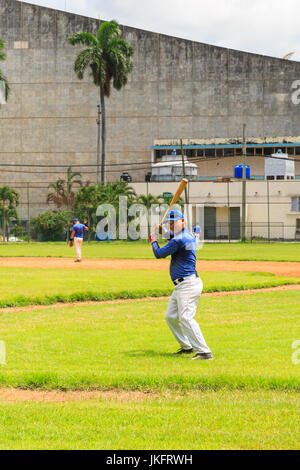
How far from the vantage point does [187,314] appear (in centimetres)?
1088

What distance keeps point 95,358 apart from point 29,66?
72886 mm

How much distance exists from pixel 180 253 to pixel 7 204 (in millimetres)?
64359

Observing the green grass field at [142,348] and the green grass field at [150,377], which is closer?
the green grass field at [150,377]

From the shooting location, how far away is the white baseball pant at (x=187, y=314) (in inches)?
427

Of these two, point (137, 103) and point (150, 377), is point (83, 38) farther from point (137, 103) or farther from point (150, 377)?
point (150, 377)

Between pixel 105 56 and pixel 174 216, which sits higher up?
pixel 105 56

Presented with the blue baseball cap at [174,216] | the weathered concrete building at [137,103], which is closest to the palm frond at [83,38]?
the weathered concrete building at [137,103]

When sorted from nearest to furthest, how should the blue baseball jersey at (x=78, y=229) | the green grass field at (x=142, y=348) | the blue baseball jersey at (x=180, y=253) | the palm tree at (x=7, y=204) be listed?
the green grass field at (x=142, y=348), the blue baseball jersey at (x=180, y=253), the blue baseball jersey at (x=78, y=229), the palm tree at (x=7, y=204)

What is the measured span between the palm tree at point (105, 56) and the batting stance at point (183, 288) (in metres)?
Result: 61.4

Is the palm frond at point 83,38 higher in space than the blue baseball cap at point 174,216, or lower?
higher
